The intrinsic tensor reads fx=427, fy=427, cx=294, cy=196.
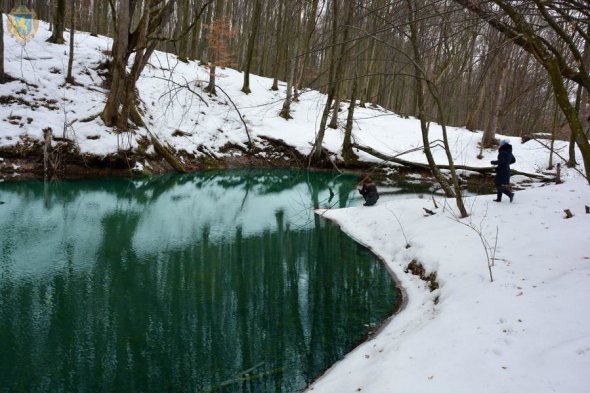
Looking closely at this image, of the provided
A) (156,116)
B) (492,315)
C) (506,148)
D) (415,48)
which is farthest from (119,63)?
(492,315)

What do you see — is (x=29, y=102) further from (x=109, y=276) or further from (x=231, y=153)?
(x=109, y=276)

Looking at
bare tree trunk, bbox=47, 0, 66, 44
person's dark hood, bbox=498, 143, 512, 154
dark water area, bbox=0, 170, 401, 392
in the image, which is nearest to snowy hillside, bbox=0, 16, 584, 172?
bare tree trunk, bbox=47, 0, 66, 44

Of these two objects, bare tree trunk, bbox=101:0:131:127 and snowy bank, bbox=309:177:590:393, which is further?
bare tree trunk, bbox=101:0:131:127

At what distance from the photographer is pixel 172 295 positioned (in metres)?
6.75

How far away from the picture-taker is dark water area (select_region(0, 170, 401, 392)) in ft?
15.8

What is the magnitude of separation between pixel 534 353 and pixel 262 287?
4465 millimetres

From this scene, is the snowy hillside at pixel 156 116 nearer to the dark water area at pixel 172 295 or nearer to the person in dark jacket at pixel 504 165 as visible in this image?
the dark water area at pixel 172 295

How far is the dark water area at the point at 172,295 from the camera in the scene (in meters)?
4.80

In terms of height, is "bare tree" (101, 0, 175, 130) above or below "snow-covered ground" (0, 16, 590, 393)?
above

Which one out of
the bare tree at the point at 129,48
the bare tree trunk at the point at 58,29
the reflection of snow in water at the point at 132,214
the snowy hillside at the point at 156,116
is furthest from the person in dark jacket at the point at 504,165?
the bare tree trunk at the point at 58,29

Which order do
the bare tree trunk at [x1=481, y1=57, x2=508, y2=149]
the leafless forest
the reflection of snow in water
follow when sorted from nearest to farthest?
1. the leafless forest
2. the reflection of snow in water
3. the bare tree trunk at [x1=481, y1=57, x2=508, y2=149]

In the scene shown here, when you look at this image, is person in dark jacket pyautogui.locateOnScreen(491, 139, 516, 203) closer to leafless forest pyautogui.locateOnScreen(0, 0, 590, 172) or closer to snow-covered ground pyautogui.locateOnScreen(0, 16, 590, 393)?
snow-covered ground pyautogui.locateOnScreen(0, 16, 590, 393)

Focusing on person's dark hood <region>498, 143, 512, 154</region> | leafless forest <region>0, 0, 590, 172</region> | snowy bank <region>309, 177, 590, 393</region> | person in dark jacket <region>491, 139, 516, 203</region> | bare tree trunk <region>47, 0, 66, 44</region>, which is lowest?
snowy bank <region>309, 177, 590, 393</region>

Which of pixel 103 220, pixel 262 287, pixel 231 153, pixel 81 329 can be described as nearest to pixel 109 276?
pixel 81 329
